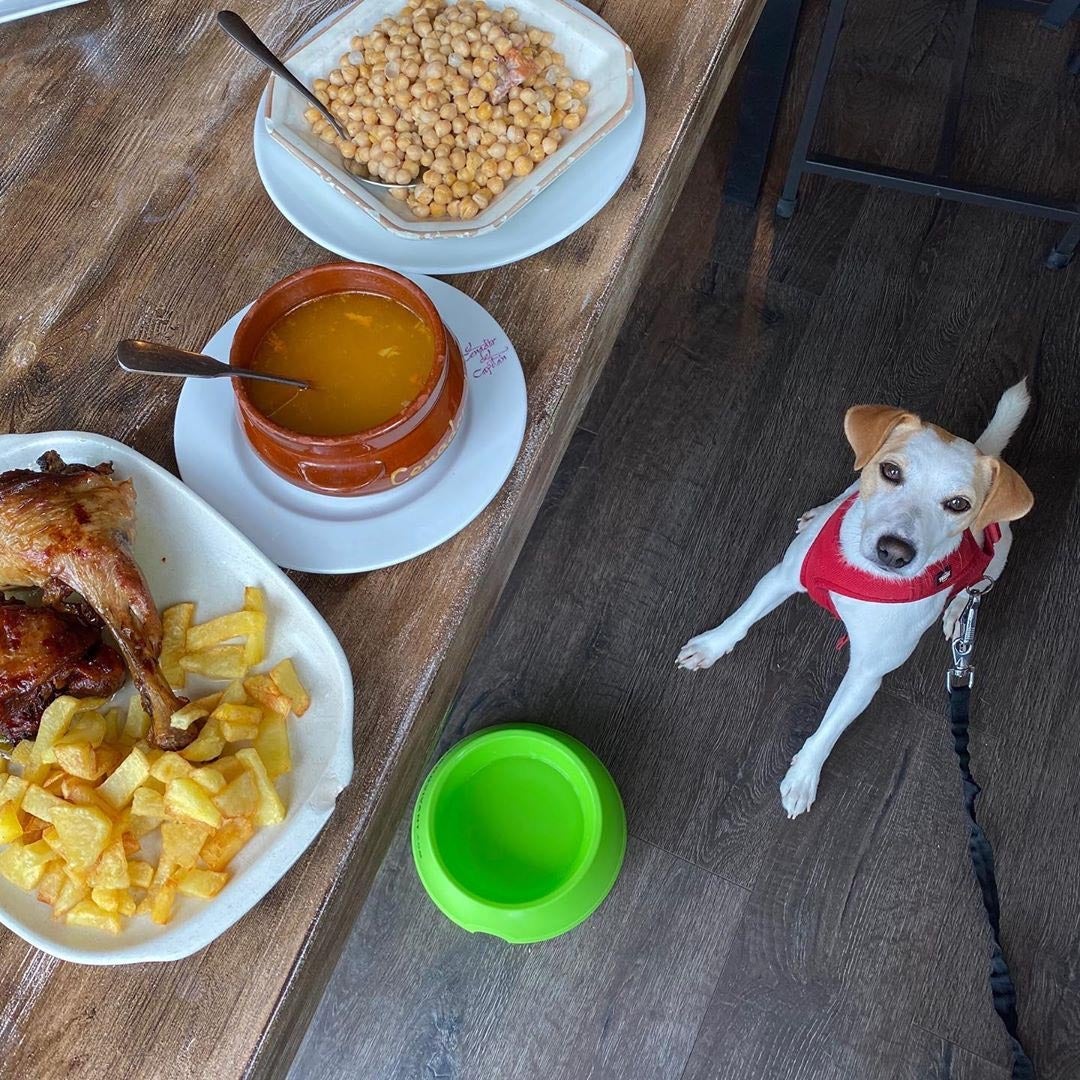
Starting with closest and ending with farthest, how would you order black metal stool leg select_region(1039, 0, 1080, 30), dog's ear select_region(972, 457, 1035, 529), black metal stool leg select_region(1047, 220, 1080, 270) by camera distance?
dog's ear select_region(972, 457, 1035, 529), black metal stool leg select_region(1047, 220, 1080, 270), black metal stool leg select_region(1039, 0, 1080, 30)

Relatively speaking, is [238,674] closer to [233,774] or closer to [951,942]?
[233,774]

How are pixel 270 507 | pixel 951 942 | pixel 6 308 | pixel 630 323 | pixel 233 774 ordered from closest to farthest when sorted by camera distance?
pixel 233 774 < pixel 270 507 < pixel 6 308 < pixel 951 942 < pixel 630 323

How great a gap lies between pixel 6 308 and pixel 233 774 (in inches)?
23.2

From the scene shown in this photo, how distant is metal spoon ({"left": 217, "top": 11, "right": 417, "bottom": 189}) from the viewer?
921 millimetres

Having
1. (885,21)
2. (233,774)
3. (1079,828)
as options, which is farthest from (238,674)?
(885,21)

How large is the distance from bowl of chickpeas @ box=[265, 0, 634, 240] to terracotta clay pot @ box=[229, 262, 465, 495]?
0.13 meters

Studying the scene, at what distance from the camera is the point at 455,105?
98cm

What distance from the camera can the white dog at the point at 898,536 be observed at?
1.12 metres

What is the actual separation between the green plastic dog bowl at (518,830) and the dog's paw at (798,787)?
0.27 metres

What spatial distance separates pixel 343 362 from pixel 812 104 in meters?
1.28

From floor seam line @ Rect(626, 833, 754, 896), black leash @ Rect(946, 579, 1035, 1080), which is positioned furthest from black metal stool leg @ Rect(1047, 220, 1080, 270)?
floor seam line @ Rect(626, 833, 754, 896)

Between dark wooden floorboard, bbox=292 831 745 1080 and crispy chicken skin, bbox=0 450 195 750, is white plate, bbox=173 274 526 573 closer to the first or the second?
crispy chicken skin, bbox=0 450 195 750

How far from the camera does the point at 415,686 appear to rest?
0.89 meters

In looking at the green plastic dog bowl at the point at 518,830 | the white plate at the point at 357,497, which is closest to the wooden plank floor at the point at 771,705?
the green plastic dog bowl at the point at 518,830
